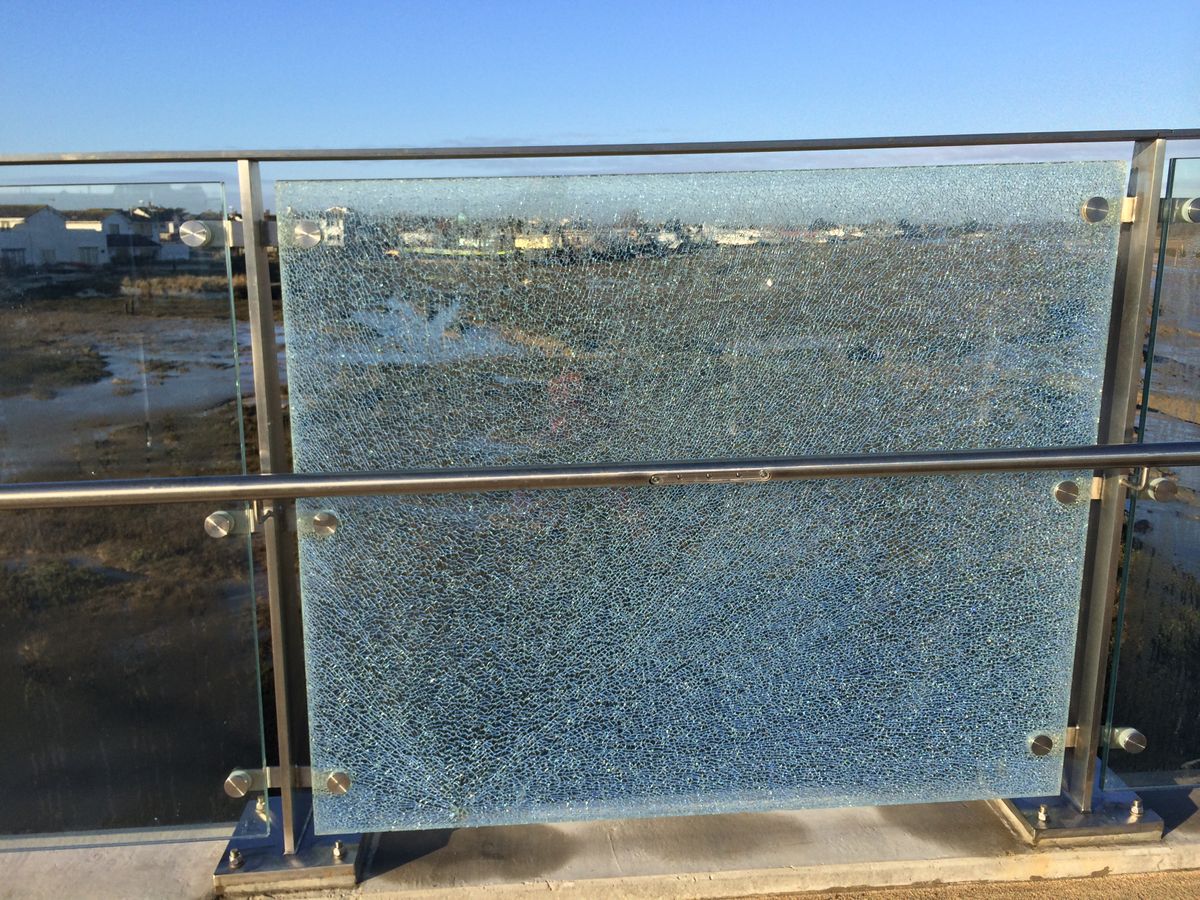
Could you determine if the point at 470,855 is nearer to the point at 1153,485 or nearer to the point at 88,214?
the point at 88,214

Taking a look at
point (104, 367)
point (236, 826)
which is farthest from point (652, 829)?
point (104, 367)

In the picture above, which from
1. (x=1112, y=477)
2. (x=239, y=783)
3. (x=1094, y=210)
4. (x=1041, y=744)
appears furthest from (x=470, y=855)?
(x=1094, y=210)

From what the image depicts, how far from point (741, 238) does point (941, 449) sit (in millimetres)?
676

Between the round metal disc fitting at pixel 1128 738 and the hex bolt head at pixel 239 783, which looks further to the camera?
the round metal disc fitting at pixel 1128 738

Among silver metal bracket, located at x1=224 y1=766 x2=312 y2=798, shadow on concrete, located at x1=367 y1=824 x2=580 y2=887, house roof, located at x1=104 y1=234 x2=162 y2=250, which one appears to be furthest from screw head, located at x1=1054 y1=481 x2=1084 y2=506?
house roof, located at x1=104 y1=234 x2=162 y2=250

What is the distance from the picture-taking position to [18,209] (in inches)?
84.7

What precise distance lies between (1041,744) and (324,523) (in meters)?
1.81

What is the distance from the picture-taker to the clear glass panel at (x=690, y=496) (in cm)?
218

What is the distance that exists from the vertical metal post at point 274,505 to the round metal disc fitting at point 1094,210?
179 centimetres

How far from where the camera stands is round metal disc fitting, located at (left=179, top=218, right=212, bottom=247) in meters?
2.12

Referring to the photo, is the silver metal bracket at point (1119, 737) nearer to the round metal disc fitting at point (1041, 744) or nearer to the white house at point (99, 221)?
the round metal disc fitting at point (1041, 744)

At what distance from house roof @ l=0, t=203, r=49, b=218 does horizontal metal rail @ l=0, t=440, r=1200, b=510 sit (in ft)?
1.87

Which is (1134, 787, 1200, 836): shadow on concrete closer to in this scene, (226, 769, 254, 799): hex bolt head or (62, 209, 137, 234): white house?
(226, 769, 254, 799): hex bolt head

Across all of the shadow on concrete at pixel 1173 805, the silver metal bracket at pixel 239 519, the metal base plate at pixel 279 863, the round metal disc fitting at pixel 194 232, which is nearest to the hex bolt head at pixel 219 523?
the silver metal bracket at pixel 239 519
